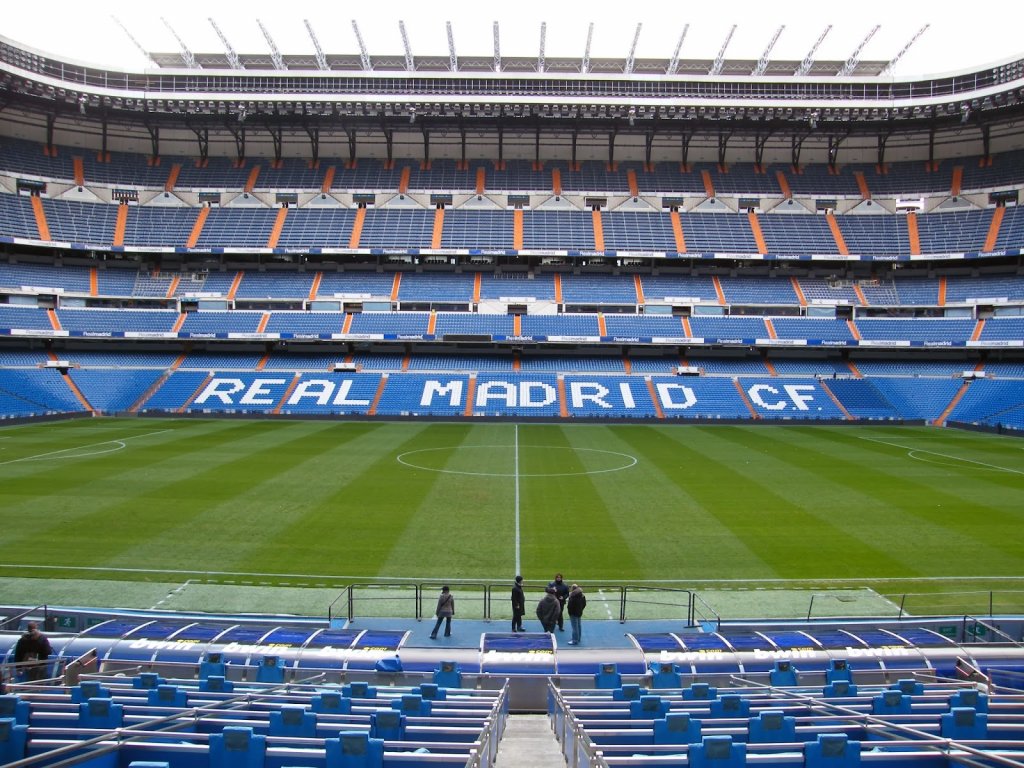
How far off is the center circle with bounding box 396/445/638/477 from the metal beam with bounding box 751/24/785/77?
129ft

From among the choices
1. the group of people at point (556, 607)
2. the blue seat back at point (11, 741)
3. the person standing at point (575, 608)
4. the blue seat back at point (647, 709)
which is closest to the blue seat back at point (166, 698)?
the blue seat back at point (11, 741)

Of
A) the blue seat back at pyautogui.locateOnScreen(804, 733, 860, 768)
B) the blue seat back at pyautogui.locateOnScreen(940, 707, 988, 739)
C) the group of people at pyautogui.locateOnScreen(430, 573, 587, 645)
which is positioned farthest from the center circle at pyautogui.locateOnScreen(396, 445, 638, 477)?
the blue seat back at pyautogui.locateOnScreen(804, 733, 860, 768)

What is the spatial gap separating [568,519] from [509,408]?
88.1 feet

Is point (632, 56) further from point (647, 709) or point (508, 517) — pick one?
point (647, 709)

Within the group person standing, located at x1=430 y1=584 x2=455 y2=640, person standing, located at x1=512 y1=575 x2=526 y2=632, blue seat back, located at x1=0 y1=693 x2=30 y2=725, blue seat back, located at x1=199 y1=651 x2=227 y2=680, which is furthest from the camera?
person standing, located at x1=512 y1=575 x2=526 y2=632

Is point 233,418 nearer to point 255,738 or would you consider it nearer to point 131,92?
point 131,92

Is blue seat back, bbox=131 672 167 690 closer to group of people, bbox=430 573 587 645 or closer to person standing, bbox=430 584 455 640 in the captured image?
group of people, bbox=430 573 587 645

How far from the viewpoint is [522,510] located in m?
22.7

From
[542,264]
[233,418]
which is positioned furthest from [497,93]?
[233,418]

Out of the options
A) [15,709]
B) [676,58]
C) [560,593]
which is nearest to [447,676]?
[560,593]

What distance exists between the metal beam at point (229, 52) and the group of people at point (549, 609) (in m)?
55.5

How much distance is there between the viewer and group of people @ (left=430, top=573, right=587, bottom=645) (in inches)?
475

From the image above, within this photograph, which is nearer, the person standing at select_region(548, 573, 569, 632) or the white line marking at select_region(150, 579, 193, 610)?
the person standing at select_region(548, 573, 569, 632)

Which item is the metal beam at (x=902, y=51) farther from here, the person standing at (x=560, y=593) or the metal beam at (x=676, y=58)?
the person standing at (x=560, y=593)
